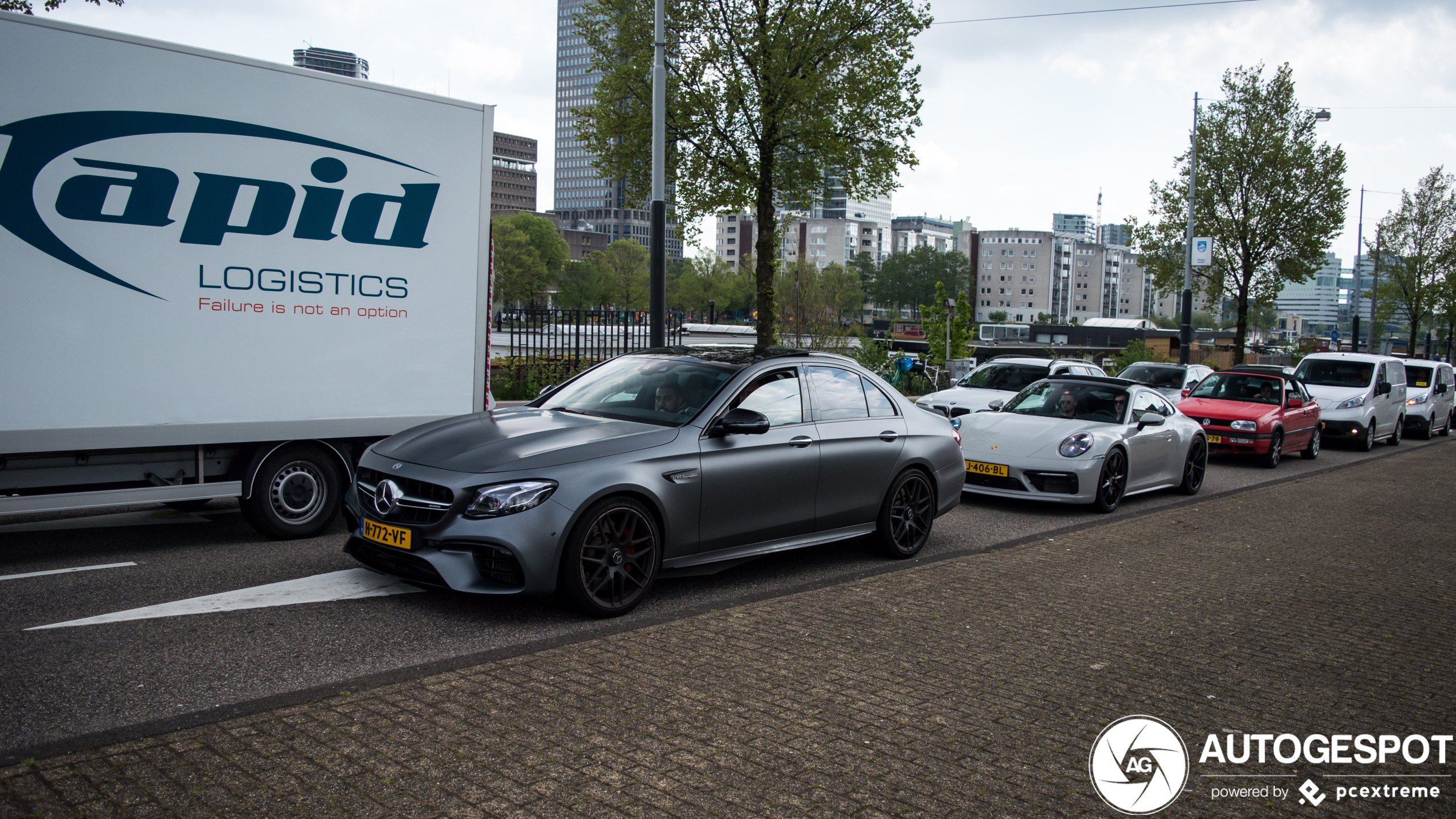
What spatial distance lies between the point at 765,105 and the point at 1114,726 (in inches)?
616

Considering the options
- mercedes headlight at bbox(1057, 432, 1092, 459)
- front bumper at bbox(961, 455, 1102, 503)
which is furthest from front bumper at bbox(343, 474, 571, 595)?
mercedes headlight at bbox(1057, 432, 1092, 459)

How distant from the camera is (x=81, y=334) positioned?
632 centimetres

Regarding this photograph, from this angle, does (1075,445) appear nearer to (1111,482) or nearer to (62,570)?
(1111,482)

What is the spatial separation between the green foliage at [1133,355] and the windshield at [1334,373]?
11.2 metres

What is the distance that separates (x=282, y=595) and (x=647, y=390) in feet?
8.32

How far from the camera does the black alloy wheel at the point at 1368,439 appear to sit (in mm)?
18828

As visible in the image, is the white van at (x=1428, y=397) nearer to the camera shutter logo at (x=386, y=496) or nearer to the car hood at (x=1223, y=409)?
the car hood at (x=1223, y=409)

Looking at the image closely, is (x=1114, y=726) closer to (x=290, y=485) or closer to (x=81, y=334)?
(x=290, y=485)

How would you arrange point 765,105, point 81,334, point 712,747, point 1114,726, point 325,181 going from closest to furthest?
point 712,747, point 1114,726, point 81,334, point 325,181, point 765,105

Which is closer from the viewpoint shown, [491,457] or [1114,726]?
[1114,726]

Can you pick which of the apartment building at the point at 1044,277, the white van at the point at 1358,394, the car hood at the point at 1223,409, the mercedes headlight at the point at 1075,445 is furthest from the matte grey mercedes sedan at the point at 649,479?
the apartment building at the point at 1044,277

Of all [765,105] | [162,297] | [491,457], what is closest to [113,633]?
[491,457]

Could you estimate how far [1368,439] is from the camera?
18875mm

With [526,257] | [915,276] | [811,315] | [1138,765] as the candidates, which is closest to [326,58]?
[526,257]
